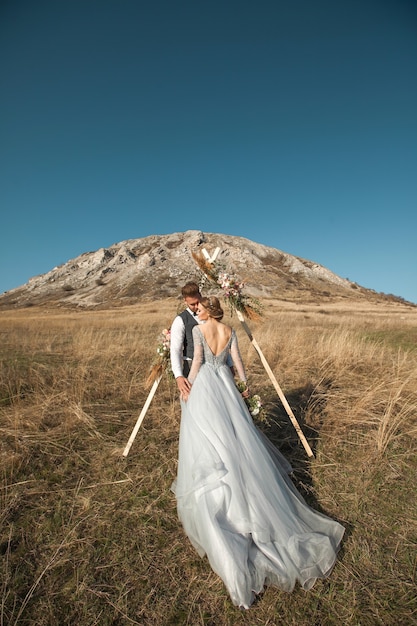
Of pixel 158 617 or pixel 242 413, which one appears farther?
pixel 242 413

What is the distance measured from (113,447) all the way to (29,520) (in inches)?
70.7

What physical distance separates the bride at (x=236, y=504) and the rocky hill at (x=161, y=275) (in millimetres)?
64137

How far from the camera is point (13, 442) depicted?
5414 mm

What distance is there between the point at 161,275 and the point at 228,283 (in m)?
83.9

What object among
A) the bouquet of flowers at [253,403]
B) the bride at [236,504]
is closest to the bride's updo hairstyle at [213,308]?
the bride at [236,504]

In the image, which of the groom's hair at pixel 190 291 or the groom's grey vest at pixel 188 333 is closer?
the groom's hair at pixel 190 291

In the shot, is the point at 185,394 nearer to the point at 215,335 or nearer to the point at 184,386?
the point at 184,386

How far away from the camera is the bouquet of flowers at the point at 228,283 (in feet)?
16.3

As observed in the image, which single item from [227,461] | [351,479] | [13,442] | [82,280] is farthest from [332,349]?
[82,280]

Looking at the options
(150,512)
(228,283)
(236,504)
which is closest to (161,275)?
(228,283)

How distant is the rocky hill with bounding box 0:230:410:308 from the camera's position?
76375 mm

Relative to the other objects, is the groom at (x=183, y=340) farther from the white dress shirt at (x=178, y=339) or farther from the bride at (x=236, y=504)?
the bride at (x=236, y=504)

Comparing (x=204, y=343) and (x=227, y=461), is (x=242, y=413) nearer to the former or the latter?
(x=227, y=461)

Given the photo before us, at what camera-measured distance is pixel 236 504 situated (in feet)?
10.1
